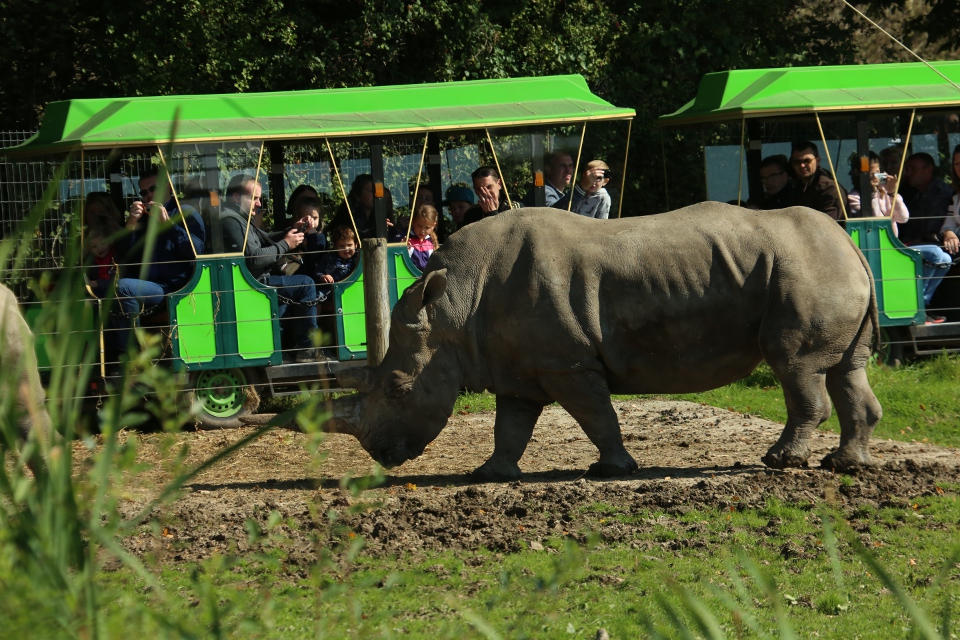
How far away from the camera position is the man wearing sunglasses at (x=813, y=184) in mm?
11680

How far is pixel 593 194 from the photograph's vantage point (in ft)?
39.0

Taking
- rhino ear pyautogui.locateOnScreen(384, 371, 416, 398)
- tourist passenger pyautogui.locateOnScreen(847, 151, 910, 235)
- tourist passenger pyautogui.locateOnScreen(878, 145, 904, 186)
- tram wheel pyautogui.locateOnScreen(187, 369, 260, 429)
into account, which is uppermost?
tourist passenger pyautogui.locateOnScreen(878, 145, 904, 186)

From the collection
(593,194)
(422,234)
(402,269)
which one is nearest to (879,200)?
(593,194)

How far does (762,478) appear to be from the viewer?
24.9ft

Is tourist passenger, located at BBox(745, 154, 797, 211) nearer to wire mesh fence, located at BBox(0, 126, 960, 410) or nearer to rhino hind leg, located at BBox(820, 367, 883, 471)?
wire mesh fence, located at BBox(0, 126, 960, 410)

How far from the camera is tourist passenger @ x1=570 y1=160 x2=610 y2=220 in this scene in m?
11.8

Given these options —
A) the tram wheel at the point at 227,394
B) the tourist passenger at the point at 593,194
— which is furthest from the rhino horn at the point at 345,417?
the tourist passenger at the point at 593,194

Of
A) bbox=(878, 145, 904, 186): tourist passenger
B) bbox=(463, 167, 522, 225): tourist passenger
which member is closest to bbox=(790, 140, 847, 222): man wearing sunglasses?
bbox=(878, 145, 904, 186): tourist passenger

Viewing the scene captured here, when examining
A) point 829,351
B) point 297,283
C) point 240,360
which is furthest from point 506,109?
point 829,351

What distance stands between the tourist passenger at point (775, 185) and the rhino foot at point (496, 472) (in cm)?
476

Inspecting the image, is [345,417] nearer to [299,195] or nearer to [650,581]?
[650,581]

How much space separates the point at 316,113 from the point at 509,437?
464 centimetres

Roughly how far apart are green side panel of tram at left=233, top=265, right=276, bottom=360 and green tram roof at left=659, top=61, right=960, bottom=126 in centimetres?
459

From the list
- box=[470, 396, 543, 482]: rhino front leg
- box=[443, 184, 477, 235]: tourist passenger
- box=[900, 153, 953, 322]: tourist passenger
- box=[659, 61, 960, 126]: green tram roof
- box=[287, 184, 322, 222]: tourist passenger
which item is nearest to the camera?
box=[470, 396, 543, 482]: rhino front leg
